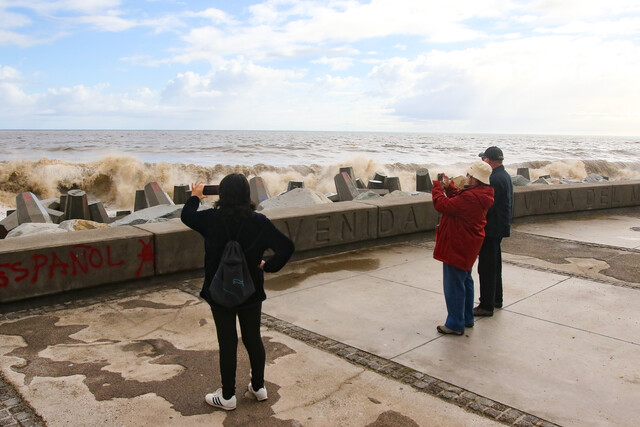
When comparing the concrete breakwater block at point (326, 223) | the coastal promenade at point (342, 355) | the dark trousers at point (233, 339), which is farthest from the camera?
the concrete breakwater block at point (326, 223)

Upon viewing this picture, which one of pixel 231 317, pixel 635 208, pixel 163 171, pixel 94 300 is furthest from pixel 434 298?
pixel 163 171

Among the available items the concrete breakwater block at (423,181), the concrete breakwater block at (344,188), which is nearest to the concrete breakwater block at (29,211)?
the concrete breakwater block at (344,188)

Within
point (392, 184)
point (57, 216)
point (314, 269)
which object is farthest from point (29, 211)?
point (392, 184)

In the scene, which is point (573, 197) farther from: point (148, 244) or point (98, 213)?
point (98, 213)

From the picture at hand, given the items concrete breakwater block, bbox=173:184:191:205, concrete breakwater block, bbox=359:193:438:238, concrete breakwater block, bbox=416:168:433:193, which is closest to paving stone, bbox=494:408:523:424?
concrete breakwater block, bbox=359:193:438:238

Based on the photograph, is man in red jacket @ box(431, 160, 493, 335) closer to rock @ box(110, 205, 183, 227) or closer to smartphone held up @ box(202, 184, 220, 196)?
smartphone held up @ box(202, 184, 220, 196)

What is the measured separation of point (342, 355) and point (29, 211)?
25.9 ft

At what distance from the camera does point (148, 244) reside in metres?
5.74

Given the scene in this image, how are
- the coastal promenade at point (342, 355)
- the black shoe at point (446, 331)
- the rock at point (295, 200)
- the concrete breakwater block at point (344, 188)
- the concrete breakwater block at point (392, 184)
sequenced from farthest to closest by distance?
the concrete breakwater block at point (392, 184), the concrete breakwater block at point (344, 188), the rock at point (295, 200), the black shoe at point (446, 331), the coastal promenade at point (342, 355)

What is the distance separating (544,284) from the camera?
6176 millimetres

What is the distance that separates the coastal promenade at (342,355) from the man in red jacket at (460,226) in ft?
1.37

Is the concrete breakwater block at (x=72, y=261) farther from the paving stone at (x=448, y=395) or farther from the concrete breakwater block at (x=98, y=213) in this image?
the concrete breakwater block at (x=98, y=213)

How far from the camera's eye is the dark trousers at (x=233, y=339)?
3.20 meters

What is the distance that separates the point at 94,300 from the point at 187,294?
2.85ft
